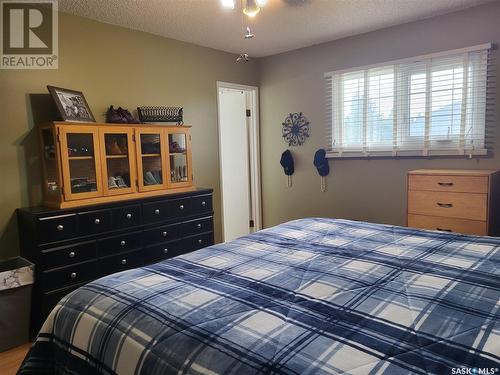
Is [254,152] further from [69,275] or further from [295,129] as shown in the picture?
[69,275]

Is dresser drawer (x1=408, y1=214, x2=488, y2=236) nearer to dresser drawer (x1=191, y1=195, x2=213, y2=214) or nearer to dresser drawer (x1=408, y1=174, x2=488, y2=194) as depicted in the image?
dresser drawer (x1=408, y1=174, x2=488, y2=194)

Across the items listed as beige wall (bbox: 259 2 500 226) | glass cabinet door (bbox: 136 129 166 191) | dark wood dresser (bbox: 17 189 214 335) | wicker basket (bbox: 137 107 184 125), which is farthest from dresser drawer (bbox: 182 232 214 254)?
beige wall (bbox: 259 2 500 226)

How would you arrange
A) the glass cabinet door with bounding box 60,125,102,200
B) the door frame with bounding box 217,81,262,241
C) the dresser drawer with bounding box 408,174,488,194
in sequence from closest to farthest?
the glass cabinet door with bounding box 60,125,102,200
the dresser drawer with bounding box 408,174,488,194
the door frame with bounding box 217,81,262,241

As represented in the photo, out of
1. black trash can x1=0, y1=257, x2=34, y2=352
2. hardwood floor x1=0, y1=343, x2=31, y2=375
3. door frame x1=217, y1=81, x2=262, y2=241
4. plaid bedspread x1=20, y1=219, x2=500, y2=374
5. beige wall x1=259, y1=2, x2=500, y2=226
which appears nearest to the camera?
plaid bedspread x1=20, y1=219, x2=500, y2=374

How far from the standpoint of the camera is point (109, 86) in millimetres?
3191

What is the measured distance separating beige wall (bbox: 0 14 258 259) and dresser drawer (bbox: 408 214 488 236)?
214 centimetres

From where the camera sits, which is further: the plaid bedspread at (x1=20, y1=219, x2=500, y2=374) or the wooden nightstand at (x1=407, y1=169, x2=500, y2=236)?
the wooden nightstand at (x1=407, y1=169, x2=500, y2=236)

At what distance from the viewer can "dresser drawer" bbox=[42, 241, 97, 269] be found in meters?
2.47

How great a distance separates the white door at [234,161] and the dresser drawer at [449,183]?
7.27ft

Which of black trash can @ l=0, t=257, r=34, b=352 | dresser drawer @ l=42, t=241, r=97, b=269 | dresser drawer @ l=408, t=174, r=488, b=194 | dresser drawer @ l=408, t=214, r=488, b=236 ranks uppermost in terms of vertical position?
dresser drawer @ l=408, t=174, r=488, b=194

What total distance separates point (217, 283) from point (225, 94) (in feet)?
11.9

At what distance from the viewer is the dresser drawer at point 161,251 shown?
3033 mm

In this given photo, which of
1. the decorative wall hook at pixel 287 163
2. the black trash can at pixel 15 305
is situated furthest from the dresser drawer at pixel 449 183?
the black trash can at pixel 15 305

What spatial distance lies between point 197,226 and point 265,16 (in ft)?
6.46
